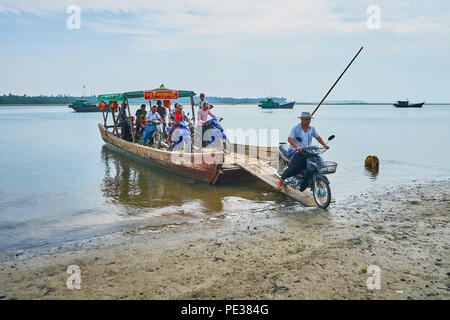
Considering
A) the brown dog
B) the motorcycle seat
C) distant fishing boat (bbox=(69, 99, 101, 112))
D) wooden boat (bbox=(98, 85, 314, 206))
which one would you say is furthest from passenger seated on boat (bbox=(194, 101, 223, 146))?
distant fishing boat (bbox=(69, 99, 101, 112))

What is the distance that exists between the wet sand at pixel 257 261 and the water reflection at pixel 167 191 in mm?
1743

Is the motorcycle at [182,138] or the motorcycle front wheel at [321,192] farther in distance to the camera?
the motorcycle at [182,138]

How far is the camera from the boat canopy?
36.4 ft

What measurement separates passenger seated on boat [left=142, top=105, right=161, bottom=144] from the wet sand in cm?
690

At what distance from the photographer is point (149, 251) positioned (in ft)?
15.7

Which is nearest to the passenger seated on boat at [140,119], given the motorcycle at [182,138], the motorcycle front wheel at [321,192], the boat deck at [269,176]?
the motorcycle at [182,138]

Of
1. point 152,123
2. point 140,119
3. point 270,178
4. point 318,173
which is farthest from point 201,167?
point 140,119

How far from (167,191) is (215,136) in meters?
2.88

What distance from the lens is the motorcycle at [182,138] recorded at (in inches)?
404

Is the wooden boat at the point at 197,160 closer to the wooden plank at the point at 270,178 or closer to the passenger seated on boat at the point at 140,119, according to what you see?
the wooden plank at the point at 270,178

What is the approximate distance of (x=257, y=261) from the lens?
425cm

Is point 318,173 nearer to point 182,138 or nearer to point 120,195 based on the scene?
point 182,138

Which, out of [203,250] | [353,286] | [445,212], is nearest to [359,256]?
[353,286]
